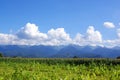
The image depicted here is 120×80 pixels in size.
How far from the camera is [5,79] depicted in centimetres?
2303

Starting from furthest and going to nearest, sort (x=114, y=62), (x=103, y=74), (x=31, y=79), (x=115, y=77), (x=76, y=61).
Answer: (x=76, y=61), (x=114, y=62), (x=103, y=74), (x=115, y=77), (x=31, y=79)

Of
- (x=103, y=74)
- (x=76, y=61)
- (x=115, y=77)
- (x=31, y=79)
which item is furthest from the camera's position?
(x=76, y=61)

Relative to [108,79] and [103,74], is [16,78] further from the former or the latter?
[103,74]

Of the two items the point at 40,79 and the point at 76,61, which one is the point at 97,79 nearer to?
the point at 40,79

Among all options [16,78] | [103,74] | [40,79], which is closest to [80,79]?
[40,79]

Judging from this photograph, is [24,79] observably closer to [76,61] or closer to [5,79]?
[5,79]

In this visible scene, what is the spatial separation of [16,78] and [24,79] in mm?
512

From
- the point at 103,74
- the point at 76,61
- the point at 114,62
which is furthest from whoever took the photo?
the point at 76,61

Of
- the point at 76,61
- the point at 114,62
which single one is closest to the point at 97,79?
the point at 114,62

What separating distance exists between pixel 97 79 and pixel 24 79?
768 cm

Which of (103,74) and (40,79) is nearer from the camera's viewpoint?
(40,79)

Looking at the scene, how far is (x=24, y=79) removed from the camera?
22516 mm

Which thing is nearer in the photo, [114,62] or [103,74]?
[103,74]

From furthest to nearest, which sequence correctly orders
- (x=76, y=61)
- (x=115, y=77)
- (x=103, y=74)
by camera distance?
(x=76, y=61), (x=103, y=74), (x=115, y=77)
